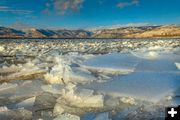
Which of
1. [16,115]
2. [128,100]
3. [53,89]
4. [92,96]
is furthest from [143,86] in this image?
[16,115]

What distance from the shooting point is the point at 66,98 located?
4.07 m

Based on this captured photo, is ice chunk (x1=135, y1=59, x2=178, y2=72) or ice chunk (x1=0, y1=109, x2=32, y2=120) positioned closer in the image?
ice chunk (x1=0, y1=109, x2=32, y2=120)

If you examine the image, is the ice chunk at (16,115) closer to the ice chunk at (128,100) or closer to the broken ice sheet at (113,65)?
the ice chunk at (128,100)

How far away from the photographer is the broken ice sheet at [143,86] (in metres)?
4.10

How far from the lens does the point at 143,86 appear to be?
4.50 meters

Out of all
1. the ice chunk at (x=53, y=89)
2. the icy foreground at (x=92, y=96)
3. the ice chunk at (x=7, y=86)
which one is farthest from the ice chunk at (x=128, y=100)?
the ice chunk at (x=7, y=86)

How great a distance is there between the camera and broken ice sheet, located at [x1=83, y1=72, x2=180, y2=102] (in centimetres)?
410

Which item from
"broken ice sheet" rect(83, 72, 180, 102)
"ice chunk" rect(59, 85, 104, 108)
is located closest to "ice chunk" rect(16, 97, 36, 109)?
"ice chunk" rect(59, 85, 104, 108)

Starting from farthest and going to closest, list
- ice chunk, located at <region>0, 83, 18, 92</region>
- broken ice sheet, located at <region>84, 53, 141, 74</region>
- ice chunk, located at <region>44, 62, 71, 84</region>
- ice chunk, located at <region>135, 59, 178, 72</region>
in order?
broken ice sheet, located at <region>84, 53, 141, 74</region>, ice chunk, located at <region>135, 59, 178, 72</region>, ice chunk, located at <region>44, 62, 71, 84</region>, ice chunk, located at <region>0, 83, 18, 92</region>

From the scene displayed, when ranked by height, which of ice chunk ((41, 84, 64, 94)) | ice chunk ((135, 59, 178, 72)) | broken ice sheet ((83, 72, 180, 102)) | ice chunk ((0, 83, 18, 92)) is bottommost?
ice chunk ((0, 83, 18, 92))

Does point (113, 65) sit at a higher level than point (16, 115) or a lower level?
higher

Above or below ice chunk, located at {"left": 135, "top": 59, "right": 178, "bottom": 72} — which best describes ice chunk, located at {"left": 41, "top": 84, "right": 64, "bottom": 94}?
below

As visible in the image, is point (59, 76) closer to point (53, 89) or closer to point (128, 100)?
point (53, 89)

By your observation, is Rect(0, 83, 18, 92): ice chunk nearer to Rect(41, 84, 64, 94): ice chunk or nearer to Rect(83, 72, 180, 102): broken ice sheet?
Rect(41, 84, 64, 94): ice chunk
